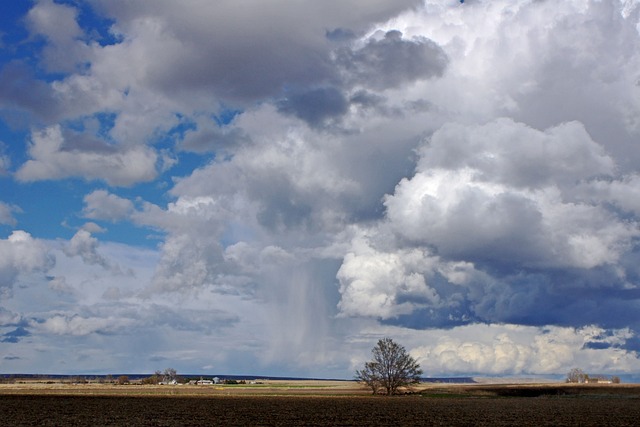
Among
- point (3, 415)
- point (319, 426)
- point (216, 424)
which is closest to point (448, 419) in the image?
point (319, 426)

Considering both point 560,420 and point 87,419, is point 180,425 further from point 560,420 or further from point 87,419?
point 560,420

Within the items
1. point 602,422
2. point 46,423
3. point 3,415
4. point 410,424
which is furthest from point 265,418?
point 602,422

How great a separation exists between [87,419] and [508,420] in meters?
51.3

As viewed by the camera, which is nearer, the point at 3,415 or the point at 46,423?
the point at 46,423

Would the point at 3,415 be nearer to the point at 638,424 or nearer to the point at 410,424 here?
the point at 410,424

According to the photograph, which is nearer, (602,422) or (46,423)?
(46,423)

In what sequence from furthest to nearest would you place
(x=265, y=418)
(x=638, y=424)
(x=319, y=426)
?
(x=265, y=418) < (x=638, y=424) < (x=319, y=426)

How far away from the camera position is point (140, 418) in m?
87.5

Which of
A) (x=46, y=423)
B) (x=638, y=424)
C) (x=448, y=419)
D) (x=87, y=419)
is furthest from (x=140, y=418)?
(x=638, y=424)

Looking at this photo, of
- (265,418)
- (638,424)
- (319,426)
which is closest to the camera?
(319,426)

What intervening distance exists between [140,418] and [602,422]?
2200 inches

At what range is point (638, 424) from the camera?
82.7m

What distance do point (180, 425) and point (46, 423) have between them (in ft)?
48.1

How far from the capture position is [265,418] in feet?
293
